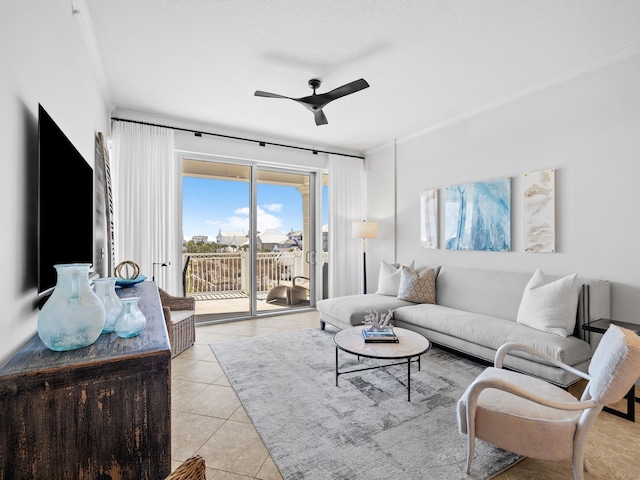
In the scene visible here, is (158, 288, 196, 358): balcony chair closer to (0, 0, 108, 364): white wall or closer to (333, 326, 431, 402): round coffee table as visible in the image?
(333, 326, 431, 402): round coffee table

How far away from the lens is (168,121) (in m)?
4.34

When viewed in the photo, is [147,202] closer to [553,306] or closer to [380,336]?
[380,336]

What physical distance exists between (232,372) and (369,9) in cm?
309

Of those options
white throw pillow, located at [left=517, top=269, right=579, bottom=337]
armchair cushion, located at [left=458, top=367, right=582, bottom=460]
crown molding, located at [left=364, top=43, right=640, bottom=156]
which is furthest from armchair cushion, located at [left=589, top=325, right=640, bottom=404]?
crown molding, located at [left=364, top=43, right=640, bottom=156]

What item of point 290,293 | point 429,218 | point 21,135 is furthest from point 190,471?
point 290,293

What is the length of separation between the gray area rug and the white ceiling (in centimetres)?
276

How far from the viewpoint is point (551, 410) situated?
1697 mm

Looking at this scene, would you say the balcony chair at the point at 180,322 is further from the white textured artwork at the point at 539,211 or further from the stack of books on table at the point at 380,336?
the white textured artwork at the point at 539,211

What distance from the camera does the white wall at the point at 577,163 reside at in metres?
2.79

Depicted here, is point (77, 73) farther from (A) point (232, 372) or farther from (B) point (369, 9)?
(A) point (232, 372)

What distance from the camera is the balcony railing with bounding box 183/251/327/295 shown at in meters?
4.74

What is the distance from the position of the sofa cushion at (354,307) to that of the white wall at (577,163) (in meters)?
1.01

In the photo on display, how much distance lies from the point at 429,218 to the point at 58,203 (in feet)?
13.5


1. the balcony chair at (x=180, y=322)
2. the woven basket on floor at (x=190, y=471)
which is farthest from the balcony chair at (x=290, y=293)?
the woven basket on floor at (x=190, y=471)
